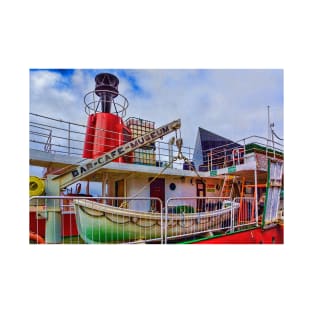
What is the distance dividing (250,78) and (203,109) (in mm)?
609

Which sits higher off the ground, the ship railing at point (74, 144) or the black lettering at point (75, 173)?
the ship railing at point (74, 144)

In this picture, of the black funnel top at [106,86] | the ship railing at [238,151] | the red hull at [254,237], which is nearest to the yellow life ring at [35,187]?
the black funnel top at [106,86]

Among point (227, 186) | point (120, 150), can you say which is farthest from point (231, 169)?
point (120, 150)

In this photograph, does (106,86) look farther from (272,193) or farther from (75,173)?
(272,193)

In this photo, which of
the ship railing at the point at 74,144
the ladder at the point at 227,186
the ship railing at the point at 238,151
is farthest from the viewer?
the ladder at the point at 227,186

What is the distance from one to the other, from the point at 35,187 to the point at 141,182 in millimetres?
1335

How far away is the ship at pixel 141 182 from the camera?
236 cm

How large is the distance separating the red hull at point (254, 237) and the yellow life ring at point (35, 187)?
1.78 m

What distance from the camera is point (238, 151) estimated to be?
308cm

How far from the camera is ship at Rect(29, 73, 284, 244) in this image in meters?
2.36

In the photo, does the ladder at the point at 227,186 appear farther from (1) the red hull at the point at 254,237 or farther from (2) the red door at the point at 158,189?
(2) the red door at the point at 158,189
